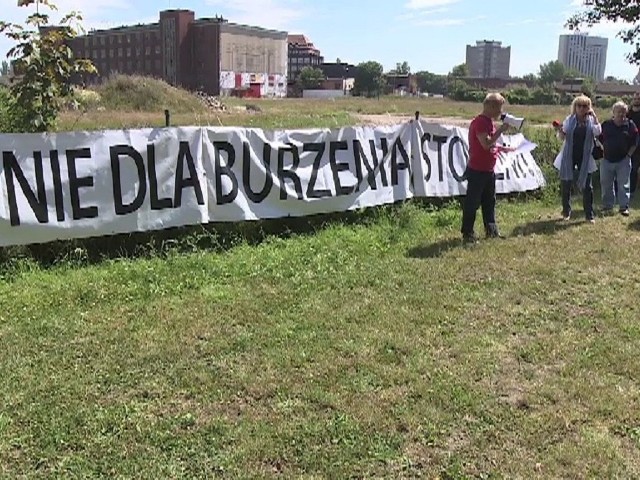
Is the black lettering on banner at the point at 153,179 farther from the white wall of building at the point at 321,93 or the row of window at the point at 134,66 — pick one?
the white wall of building at the point at 321,93

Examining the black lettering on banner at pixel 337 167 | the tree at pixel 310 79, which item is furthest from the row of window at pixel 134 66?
the black lettering on banner at pixel 337 167

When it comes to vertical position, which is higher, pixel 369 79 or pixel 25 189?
pixel 369 79

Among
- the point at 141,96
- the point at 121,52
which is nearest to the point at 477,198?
the point at 141,96

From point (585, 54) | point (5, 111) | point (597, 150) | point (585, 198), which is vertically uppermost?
point (585, 54)

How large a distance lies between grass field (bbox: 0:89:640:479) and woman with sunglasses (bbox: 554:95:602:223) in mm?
1890

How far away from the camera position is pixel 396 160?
345 inches

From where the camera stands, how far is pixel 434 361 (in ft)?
14.0

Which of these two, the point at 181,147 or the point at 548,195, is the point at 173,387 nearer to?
the point at 181,147

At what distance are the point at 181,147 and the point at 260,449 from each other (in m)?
4.27

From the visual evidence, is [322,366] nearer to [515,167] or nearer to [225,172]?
[225,172]

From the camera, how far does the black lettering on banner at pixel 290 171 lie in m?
7.58

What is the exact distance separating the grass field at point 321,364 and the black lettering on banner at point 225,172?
530 mm

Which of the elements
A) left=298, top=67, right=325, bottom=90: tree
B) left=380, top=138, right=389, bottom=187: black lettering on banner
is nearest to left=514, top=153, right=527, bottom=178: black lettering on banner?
left=380, top=138, right=389, bottom=187: black lettering on banner

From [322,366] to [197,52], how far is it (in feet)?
393
